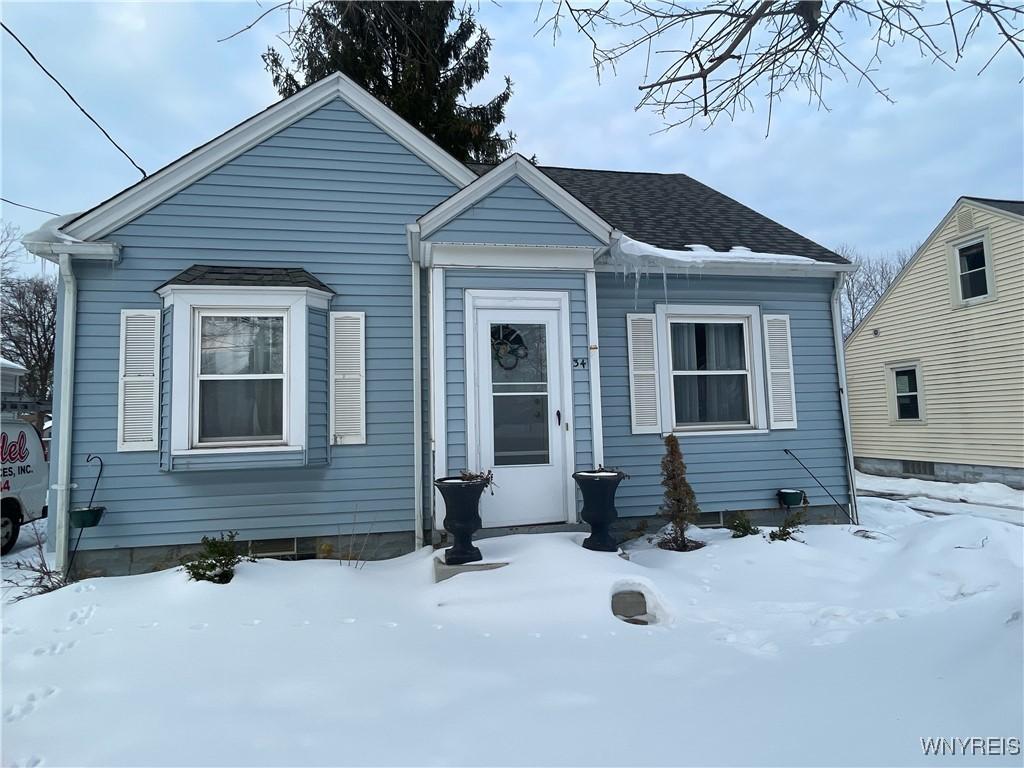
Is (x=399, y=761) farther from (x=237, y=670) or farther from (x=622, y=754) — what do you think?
(x=237, y=670)

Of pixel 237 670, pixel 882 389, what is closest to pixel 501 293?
pixel 237 670

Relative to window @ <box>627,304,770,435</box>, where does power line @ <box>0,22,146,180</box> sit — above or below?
above

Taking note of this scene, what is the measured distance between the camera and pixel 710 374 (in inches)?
254

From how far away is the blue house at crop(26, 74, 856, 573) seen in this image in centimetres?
495

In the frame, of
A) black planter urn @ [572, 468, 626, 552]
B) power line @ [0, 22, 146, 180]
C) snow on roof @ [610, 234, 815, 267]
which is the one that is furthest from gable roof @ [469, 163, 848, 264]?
power line @ [0, 22, 146, 180]

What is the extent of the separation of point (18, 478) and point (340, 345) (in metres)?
4.47

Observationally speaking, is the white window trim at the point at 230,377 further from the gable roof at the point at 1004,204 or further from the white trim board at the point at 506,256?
the gable roof at the point at 1004,204

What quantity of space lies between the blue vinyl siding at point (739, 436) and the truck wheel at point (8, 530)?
687cm

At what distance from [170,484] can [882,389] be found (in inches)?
597

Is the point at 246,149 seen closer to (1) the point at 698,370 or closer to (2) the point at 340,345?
(2) the point at 340,345

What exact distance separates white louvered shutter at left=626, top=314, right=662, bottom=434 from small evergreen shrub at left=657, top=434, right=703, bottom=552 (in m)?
0.83

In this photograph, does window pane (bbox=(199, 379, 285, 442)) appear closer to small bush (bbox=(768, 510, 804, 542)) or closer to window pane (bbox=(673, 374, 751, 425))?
window pane (bbox=(673, 374, 751, 425))

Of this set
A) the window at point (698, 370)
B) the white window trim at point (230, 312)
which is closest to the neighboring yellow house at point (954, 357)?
the window at point (698, 370)

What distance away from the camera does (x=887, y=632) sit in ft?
10.7
